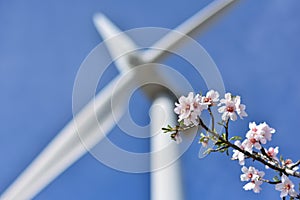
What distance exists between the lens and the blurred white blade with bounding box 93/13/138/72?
27.8 ft

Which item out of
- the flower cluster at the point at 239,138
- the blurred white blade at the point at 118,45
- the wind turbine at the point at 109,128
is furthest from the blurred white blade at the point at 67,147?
the flower cluster at the point at 239,138

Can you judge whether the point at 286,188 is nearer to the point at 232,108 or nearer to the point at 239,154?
the point at 239,154

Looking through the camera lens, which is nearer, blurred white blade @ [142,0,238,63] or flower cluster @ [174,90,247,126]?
flower cluster @ [174,90,247,126]

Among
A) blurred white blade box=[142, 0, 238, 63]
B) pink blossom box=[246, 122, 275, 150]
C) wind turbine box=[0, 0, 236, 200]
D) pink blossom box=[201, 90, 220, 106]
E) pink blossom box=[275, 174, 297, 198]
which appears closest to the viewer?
pink blossom box=[275, 174, 297, 198]

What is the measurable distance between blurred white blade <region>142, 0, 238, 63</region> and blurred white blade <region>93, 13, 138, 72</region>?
36 centimetres

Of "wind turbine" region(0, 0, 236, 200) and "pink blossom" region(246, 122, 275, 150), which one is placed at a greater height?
"wind turbine" region(0, 0, 236, 200)

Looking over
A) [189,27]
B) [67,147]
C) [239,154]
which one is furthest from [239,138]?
[189,27]

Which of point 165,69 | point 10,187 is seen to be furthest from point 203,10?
point 10,187

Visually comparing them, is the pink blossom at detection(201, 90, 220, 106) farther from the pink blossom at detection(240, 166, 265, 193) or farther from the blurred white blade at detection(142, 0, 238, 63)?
the blurred white blade at detection(142, 0, 238, 63)

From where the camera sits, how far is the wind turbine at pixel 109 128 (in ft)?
21.4

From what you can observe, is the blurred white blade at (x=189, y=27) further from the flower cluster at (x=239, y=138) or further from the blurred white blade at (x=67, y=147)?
the flower cluster at (x=239, y=138)

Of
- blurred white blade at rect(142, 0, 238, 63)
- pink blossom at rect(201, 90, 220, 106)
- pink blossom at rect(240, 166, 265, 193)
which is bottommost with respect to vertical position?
pink blossom at rect(240, 166, 265, 193)

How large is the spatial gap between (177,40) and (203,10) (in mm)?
774

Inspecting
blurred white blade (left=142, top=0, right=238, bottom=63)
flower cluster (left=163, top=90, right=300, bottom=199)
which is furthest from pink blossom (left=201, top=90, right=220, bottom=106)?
blurred white blade (left=142, top=0, right=238, bottom=63)
